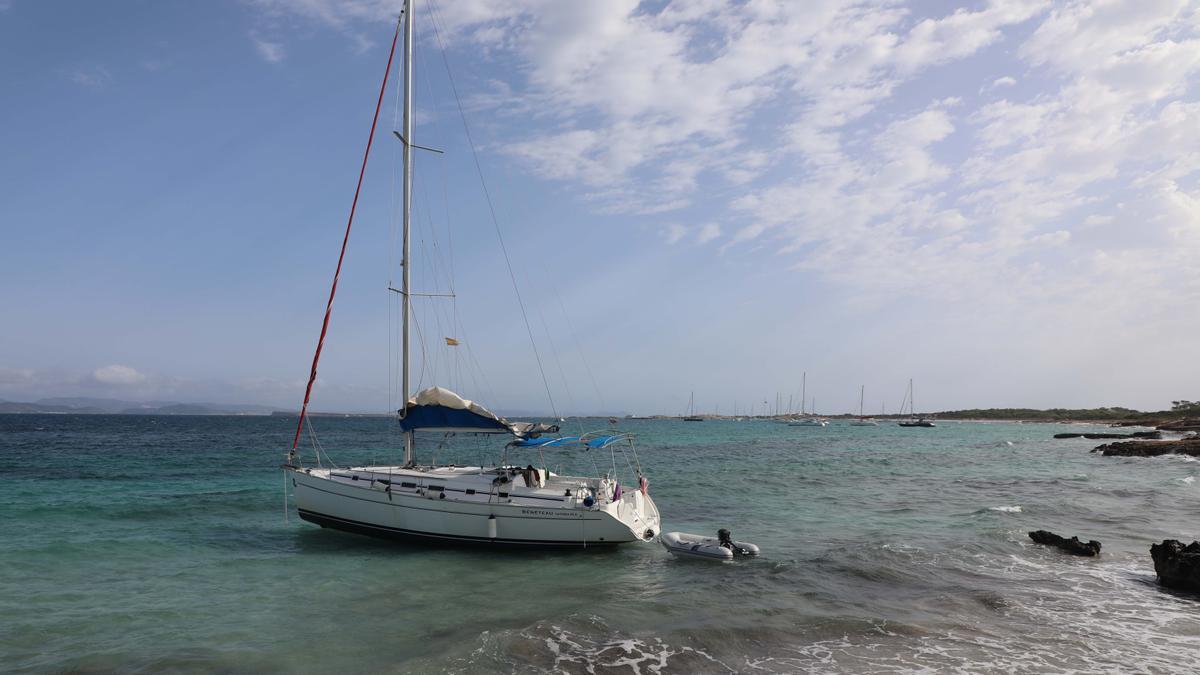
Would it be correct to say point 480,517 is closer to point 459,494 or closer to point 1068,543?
point 459,494

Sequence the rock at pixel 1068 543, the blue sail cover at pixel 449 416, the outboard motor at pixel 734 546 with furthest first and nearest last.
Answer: the blue sail cover at pixel 449 416
the rock at pixel 1068 543
the outboard motor at pixel 734 546

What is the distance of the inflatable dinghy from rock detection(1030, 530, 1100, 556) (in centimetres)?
857

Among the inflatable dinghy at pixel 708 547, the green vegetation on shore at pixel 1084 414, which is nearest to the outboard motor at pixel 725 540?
the inflatable dinghy at pixel 708 547

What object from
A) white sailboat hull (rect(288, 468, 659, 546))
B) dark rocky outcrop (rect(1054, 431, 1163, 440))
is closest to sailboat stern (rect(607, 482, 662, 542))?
Answer: white sailboat hull (rect(288, 468, 659, 546))

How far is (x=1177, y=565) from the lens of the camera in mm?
14977

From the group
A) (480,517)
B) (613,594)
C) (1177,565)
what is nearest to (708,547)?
(613,594)

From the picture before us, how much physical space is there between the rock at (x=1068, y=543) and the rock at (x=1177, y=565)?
264cm

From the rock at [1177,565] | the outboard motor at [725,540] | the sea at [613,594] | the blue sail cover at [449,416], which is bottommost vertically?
the sea at [613,594]

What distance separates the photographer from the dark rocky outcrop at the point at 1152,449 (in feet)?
162

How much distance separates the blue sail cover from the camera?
20625 mm

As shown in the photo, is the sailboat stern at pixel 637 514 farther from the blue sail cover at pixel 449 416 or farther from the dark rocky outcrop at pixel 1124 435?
the dark rocky outcrop at pixel 1124 435

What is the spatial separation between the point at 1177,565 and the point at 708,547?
10.4 metres

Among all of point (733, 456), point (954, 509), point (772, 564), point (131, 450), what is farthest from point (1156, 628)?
point (131, 450)

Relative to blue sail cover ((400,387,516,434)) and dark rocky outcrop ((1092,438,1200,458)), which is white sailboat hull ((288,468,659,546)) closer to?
blue sail cover ((400,387,516,434))
